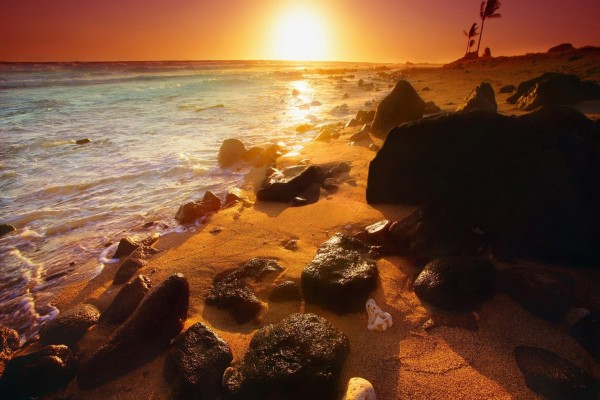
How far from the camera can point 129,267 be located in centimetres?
A: 360

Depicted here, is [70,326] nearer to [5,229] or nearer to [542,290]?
[5,229]

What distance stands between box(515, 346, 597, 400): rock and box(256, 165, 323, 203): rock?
138 inches

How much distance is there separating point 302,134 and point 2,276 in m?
7.79

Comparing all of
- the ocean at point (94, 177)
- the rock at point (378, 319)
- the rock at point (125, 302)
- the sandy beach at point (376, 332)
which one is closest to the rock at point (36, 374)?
the sandy beach at point (376, 332)

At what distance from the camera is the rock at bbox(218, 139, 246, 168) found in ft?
24.6

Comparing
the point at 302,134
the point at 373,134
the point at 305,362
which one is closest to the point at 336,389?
the point at 305,362

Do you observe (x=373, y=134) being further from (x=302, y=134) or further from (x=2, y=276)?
(x=2, y=276)

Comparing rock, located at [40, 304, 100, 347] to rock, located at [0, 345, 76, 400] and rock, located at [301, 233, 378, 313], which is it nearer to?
rock, located at [0, 345, 76, 400]

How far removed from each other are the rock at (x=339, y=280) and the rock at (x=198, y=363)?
860 mm

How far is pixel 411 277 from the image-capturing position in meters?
3.01

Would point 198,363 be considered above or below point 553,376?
below

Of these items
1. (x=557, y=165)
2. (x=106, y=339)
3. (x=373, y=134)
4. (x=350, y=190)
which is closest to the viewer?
(x=106, y=339)

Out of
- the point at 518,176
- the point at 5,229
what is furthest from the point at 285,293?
the point at 5,229

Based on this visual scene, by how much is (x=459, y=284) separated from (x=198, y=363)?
2103 mm
